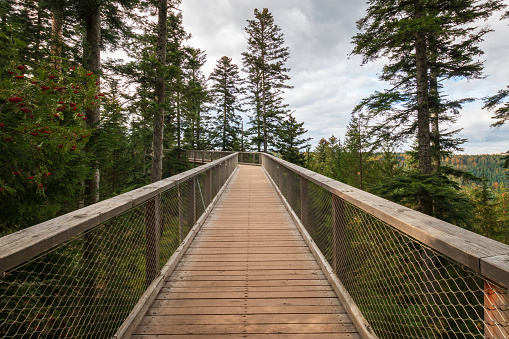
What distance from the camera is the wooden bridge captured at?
4.11 ft

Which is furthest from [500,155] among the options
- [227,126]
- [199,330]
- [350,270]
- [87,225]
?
[227,126]

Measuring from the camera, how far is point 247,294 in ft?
9.07

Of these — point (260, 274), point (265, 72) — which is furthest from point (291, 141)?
point (260, 274)

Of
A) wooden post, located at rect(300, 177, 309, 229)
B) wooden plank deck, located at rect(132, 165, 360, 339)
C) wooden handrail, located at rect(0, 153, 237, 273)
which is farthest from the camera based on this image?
wooden post, located at rect(300, 177, 309, 229)

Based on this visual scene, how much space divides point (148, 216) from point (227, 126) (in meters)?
30.6

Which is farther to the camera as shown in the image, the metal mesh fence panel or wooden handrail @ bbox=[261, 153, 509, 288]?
the metal mesh fence panel

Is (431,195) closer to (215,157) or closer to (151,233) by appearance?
(151,233)

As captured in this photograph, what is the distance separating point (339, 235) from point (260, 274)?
1.15 meters

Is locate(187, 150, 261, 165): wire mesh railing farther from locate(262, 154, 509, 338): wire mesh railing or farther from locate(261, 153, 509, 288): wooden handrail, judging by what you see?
locate(261, 153, 509, 288): wooden handrail

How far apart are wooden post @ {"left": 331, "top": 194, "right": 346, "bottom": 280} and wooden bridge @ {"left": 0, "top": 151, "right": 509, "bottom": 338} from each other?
1 centimetres

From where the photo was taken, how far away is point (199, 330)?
2223mm

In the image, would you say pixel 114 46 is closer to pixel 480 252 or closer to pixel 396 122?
pixel 396 122

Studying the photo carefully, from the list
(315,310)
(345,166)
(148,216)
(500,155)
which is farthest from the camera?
(345,166)

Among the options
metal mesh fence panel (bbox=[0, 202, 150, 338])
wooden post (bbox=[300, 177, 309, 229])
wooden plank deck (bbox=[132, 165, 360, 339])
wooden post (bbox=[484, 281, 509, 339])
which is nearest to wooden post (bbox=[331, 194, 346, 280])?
wooden plank deck (bbox=[132, 165, 360, 339])
